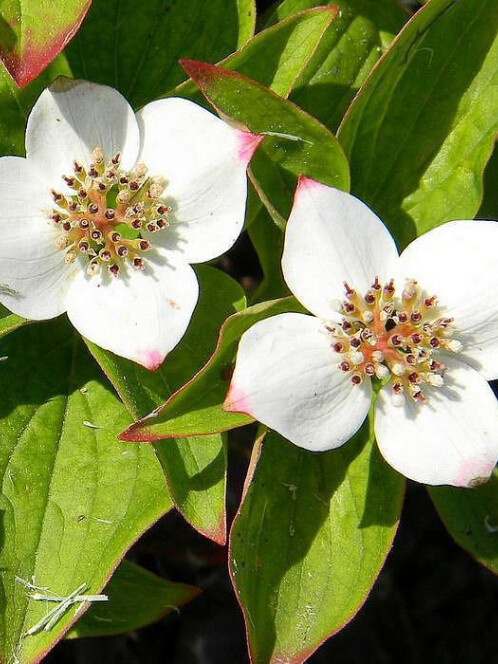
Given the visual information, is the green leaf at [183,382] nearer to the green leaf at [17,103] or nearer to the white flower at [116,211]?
the white flower at [116,211]

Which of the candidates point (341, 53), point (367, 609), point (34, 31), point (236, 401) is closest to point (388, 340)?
point (236, 401)

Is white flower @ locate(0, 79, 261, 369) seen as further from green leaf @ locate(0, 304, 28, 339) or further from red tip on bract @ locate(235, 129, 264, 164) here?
green leaf @ locate(0, 304, 28, 339)

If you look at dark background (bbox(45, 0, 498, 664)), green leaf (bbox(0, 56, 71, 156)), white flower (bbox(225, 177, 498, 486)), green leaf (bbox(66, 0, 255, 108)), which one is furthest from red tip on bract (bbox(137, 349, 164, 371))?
dark background (bbox(45, 0, 498, 664))

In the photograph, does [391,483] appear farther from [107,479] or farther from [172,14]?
[172,14]

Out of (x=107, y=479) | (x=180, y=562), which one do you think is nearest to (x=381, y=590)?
(x=180, y=562)

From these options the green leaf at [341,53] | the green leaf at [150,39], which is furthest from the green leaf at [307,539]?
the green leaf at [150,39]

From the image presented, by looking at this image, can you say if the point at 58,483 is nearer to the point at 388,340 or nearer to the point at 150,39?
the point at 388,340

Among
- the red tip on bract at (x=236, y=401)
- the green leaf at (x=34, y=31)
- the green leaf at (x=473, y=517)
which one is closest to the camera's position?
the red tip on bract at (x=236, y=401)
